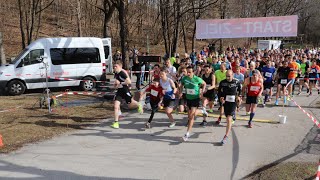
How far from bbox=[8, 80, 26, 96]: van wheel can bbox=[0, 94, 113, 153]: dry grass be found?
3.91 ft

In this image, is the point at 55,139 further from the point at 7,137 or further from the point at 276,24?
the point at 276,24

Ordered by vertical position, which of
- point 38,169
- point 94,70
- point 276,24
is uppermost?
point 276,24

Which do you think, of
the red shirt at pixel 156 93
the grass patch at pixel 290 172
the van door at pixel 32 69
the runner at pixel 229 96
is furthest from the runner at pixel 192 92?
the van door at pixel 32 69

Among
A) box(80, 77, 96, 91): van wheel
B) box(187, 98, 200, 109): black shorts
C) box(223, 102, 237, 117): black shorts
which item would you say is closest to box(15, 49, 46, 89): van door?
box(80, 77, 96, 91): van wheel

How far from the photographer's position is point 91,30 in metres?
42.1

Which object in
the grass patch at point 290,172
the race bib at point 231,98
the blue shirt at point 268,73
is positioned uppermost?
the blue shirt at point 268,73

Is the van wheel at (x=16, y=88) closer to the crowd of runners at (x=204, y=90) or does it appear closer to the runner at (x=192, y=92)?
the crowd of runners at (x=204, y=90)

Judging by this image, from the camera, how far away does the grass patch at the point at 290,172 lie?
5.66 m

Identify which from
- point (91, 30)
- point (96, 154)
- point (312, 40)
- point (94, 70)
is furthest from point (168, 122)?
point (312, 40)

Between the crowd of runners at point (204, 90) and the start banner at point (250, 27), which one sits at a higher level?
the start banner at point (250, 27)

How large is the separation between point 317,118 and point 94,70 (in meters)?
10.0

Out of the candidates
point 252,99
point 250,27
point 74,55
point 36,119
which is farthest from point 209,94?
point 250,27

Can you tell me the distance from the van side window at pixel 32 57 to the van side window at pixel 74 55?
53 cm

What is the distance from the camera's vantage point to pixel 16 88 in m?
14.3
